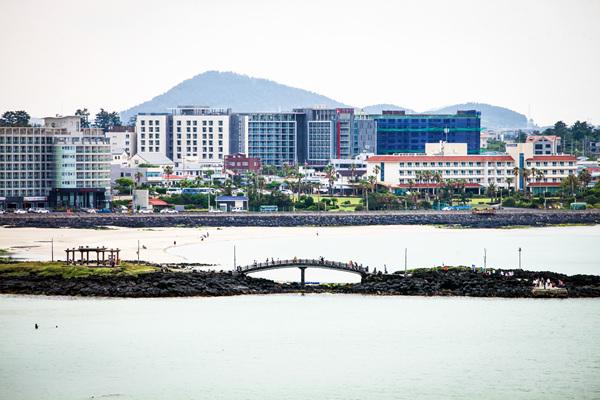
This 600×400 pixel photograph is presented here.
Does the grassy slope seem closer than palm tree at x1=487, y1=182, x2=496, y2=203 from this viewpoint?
Yes

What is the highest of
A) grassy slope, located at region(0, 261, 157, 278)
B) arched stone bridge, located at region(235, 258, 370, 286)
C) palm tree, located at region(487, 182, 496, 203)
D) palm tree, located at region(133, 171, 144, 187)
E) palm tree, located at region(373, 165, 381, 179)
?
palm tree, located at region(373, 165, 381, 179)

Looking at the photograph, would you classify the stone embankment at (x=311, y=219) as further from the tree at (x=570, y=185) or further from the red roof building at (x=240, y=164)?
the red roof building at (x=240, y=164)

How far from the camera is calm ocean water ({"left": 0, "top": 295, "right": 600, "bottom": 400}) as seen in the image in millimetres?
53312

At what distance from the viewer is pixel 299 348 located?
201ft

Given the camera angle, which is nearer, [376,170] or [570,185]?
[570,185]

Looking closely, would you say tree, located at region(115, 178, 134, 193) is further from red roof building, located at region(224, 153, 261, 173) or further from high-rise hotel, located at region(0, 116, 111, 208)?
red roof building, located at region(224, 153, 261, 173)

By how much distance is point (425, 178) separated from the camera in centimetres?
15225

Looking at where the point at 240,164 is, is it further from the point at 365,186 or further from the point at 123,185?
the point at 365,186

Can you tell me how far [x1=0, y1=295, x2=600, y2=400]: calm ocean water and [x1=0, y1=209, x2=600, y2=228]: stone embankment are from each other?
4370 cm

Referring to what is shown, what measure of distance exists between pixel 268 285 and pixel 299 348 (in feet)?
44.6

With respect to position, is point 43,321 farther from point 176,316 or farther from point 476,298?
point 476,298

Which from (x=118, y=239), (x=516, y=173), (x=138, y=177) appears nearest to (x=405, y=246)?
(x=118, y=239)

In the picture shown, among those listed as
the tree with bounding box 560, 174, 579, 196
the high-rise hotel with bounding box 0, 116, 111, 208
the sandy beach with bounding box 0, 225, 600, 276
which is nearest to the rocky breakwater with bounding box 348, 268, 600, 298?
the sandy beach with bounding box 0, 225, 600, 276

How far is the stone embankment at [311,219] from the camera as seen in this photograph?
384ft
